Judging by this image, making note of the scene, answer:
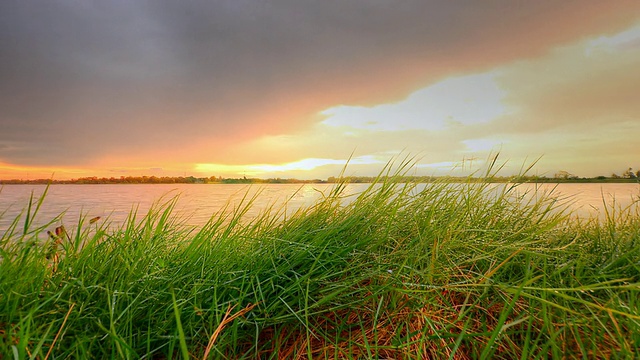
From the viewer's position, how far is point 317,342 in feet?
4.92

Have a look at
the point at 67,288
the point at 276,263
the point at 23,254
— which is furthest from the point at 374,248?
the point at 23,254

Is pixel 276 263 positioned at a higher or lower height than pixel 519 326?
higher

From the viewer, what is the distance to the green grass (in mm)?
1273

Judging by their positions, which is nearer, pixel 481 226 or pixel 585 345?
pixel 585 345

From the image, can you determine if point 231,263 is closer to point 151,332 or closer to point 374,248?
point 151,332

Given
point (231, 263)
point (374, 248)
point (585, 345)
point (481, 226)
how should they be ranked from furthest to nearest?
point (481, 226) → point (374, 248) → point (231, 263) → point (585, 345)

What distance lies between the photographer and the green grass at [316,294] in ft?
4.18

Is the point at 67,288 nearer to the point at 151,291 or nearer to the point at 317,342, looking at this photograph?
the point at 151,291

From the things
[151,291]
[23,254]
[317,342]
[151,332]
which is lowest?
[317,342]

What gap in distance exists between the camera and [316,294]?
1.64m

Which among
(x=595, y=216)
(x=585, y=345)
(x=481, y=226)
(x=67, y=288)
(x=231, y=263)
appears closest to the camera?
(x=585, y=345)

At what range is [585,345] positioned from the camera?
4.30 ft

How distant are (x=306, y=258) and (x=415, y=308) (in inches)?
23.2

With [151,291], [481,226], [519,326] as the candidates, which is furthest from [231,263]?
[481,226]
